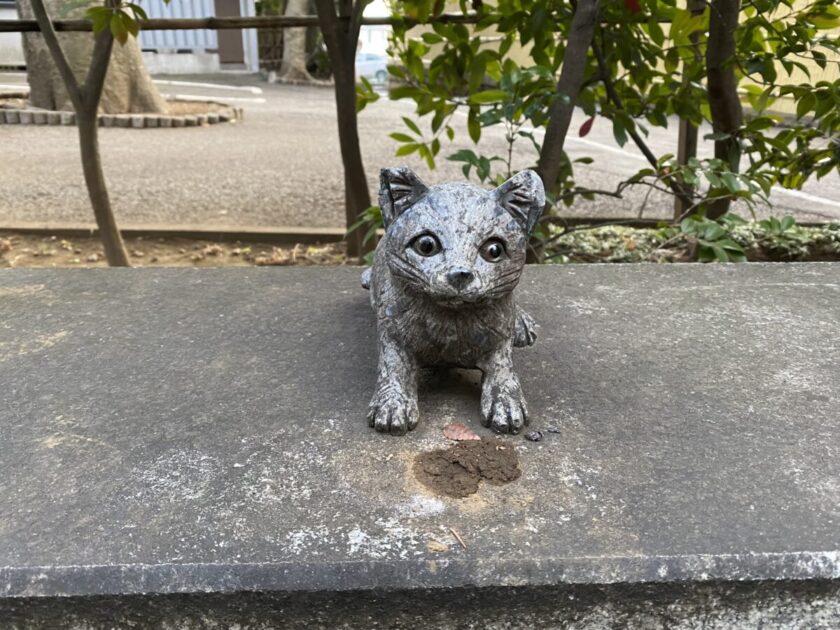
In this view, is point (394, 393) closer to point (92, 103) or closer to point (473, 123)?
point (473, 123)

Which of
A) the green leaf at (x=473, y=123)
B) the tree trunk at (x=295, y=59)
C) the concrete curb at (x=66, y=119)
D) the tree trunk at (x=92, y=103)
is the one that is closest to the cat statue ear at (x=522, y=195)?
the green leaf at (x=473, y=123)

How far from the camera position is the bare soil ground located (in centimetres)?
446

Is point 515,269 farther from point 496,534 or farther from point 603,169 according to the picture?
point 603,169

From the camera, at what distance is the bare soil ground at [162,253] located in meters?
4.46

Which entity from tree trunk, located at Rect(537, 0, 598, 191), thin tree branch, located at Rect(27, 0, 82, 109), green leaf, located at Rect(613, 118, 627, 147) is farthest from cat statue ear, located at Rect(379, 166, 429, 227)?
thin tree branch, located at Rect(27, 0, 82, 109)

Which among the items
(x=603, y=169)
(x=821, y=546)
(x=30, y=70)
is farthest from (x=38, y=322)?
(x=30, y=70)

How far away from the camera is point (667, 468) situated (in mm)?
1536

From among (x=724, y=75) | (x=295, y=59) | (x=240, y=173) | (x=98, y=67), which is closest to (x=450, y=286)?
(x=724, y=75)

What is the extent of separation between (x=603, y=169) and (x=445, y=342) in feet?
21.7

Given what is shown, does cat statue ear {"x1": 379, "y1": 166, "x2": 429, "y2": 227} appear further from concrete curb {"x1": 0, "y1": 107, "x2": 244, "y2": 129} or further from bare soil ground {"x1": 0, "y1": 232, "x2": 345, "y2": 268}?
concrete curb {"x1": 0, "y1": 107, "x2": 244, "y2": 129}

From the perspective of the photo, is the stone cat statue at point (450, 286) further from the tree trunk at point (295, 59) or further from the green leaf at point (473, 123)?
the tree trunk at point (295, 59)

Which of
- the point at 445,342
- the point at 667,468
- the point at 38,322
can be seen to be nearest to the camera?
the point at 667,468

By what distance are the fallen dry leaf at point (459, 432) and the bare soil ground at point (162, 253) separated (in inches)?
114

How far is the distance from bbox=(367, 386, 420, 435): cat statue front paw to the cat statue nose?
0.37 meters
